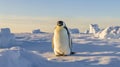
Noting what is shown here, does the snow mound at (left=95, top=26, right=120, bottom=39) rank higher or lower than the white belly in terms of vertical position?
lower

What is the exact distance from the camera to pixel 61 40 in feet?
36.3

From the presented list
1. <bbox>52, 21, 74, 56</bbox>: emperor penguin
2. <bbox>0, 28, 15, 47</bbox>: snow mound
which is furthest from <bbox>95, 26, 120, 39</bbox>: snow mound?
<bbox>52, 21, 74, 56</bbox>: emperor penguin

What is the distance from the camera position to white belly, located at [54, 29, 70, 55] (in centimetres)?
1098

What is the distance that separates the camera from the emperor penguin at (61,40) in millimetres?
10969

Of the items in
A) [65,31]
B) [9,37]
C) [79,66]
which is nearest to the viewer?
[79,66]

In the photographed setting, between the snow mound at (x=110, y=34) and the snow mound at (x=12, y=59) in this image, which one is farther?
the snow mound at (x=110, y=34)

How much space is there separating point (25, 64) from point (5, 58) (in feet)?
1.56

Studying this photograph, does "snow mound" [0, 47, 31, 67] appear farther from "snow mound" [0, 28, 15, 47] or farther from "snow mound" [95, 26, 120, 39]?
"snow mound" [95, 26, 120, 39]

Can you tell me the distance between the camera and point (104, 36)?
23172 mm

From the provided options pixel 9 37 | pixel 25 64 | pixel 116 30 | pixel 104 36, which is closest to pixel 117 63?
pixel 25 64

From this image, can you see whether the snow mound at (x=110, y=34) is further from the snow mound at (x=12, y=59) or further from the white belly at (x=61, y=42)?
the snow mound at (x=12, y=59)

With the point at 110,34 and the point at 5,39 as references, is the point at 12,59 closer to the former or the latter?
the point at 5,39

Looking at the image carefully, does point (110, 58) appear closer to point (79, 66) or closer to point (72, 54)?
point (79, 66)

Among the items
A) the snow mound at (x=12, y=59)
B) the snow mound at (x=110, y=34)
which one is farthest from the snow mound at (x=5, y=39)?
the snow mound at (x=110, y=34)
